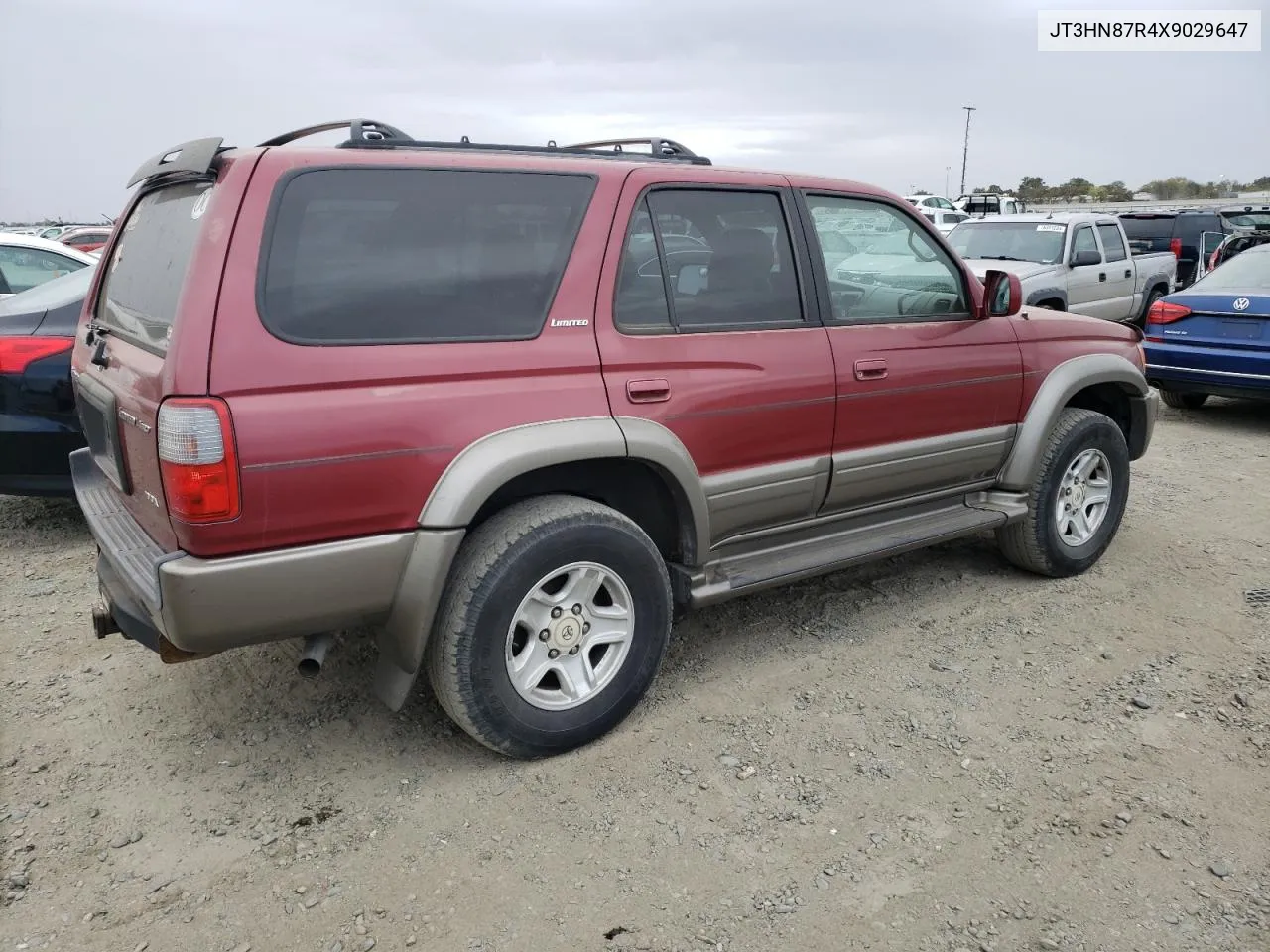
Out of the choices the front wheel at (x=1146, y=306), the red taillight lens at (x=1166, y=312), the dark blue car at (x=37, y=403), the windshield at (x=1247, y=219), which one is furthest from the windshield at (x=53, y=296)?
the windshield at (x=1247, y=219)

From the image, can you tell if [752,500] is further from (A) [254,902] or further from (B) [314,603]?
(A) [254,902]

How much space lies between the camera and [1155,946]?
7.66ft

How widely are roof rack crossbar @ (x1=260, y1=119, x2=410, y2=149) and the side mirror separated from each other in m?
2.47

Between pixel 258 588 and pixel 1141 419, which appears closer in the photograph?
pixel 258 588

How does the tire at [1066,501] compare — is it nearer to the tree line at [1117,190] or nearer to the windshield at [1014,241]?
the windshield at [1014,241]

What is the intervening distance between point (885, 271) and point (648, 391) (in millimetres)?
1411

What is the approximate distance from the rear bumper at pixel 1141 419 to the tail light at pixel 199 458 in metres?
4.34

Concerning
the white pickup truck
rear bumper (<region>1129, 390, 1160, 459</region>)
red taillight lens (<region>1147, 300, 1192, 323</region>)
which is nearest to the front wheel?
the white pickup truck

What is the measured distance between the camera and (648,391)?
10.2 feet

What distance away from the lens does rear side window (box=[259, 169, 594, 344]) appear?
2582 mm

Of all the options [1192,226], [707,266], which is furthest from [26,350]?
[1192,226]

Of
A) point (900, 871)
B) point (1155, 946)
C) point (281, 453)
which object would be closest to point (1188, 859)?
point (1155, 946)

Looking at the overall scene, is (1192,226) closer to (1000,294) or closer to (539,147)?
(1000,294)

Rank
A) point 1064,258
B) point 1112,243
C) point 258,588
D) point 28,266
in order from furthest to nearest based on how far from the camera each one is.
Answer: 1. point 1112,243
2. point 1064,258
3. point 28,266
4. point 258,588
